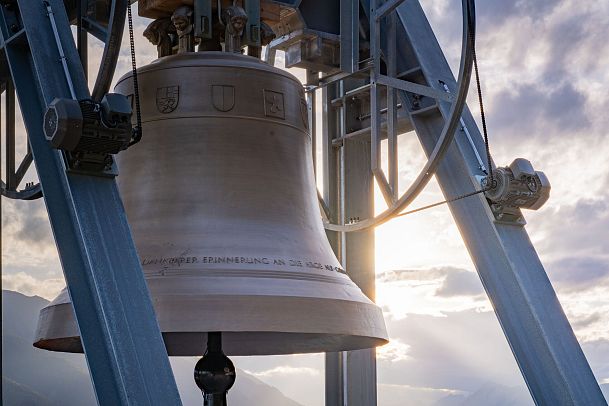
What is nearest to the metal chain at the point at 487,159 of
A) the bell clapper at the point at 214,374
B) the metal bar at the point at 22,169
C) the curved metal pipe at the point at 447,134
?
the curved metal pipe at the point at 447,134

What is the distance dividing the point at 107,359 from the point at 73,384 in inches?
3576

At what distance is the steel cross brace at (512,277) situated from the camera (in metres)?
6.46

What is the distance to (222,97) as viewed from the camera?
569 cm

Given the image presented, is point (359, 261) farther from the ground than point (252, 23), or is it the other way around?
point (359, 261)

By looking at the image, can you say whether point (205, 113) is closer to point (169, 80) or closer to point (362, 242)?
point (169, 80)

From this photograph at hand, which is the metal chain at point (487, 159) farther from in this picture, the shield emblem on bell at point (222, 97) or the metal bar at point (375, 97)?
the shield emblem on bell at point (222, 97)

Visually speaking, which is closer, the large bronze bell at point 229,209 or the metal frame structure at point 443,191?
the large bronze bell at point 229,209

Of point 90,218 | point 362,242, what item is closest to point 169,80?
point 90,218

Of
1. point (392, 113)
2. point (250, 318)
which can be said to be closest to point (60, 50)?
point (250, 318)

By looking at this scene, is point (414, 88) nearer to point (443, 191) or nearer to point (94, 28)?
point (443, 191)

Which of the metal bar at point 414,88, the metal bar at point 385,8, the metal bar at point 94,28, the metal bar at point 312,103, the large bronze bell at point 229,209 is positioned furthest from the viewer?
the metal bar at point 312,103

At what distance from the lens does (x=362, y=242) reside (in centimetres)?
809

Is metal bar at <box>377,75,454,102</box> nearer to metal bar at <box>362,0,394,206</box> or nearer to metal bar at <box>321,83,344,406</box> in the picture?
metal bar at <box>362,0,394,206</box>

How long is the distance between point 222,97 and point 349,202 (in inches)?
103
